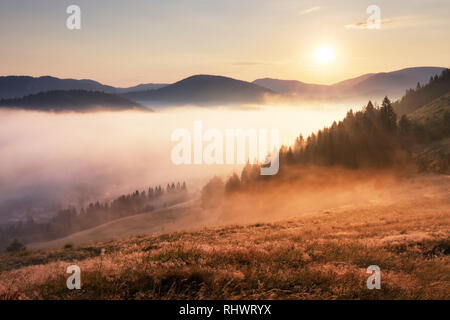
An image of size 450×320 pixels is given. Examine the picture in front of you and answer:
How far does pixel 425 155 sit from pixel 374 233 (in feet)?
227

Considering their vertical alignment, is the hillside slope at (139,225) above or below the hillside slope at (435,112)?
below

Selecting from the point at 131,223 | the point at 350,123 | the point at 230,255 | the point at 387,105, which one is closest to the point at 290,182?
the point at 350,123

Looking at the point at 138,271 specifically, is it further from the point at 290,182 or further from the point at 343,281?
the point at 290,182

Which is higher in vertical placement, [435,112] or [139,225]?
[435,112]

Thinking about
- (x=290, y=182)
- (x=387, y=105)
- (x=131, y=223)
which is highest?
(x=387, y=105)

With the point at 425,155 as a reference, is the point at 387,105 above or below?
above

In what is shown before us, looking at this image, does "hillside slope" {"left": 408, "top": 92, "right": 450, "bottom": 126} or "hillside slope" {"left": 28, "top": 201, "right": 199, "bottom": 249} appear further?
"hillside slope" {"left": 408, "top": 92, "right": 450, "bottom": 126}

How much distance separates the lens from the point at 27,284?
247 inches

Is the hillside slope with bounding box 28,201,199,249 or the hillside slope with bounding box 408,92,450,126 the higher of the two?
the hillside slope with bounding box 408,92,450,126

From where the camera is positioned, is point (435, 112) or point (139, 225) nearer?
point (139, 225)

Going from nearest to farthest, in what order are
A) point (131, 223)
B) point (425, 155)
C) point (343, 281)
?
point (343, 281) → point (425, 155) → point (131, 223)

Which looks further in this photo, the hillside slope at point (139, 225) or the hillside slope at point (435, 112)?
the hillside slope at point (435, 112)
